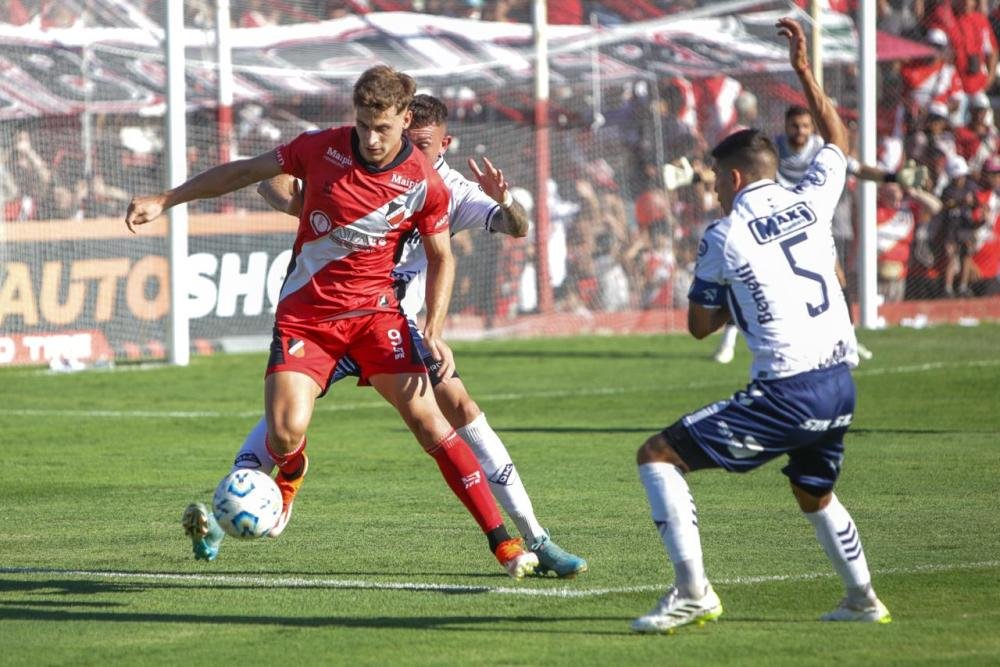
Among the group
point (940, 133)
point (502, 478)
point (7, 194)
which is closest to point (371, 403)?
point (7, 194)

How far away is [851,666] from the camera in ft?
20.2

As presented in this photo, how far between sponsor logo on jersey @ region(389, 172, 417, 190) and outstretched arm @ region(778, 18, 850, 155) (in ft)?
5.74

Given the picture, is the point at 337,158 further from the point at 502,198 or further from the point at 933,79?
the point at 933,79

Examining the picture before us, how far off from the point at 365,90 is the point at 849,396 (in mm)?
2431

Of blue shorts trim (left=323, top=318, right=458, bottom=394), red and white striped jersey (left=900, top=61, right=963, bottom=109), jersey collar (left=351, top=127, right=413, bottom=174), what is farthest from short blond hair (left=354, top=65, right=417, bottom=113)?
red and white striped jersey (left=900, top=61, right=963, bottom=109)

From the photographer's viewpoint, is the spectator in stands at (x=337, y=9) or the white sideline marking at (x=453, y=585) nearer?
the white sideline marking at (x=453, y=585)

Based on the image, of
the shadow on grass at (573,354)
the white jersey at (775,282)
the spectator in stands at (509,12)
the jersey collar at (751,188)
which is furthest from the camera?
the spectator in stands at (509,12)

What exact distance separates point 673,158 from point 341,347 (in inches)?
708

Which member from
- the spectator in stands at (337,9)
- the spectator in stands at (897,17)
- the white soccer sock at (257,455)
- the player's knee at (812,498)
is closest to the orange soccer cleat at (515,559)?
the white soccer sock at (257,455)

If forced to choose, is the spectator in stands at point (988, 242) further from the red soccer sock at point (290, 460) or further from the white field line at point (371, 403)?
the red soccer sock at point (290, 460)

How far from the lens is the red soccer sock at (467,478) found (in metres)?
8.05

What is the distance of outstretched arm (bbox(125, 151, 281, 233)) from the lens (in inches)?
312

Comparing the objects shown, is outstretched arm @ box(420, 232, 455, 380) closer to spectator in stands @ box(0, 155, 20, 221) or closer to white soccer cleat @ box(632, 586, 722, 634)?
white soccer cleat @ box(632, 586, 722, 634)

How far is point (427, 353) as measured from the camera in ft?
27.2
